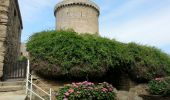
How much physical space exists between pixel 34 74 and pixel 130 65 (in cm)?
413

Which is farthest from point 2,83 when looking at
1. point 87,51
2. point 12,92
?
point 87,51

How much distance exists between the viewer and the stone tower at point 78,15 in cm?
3309

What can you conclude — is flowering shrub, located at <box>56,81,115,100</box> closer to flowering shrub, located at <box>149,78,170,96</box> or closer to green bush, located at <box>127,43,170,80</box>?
flowering shrub, located at <box>149,78,170,96</box>

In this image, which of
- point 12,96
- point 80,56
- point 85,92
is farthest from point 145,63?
point 12,96

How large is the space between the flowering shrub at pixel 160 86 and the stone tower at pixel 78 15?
21454mm

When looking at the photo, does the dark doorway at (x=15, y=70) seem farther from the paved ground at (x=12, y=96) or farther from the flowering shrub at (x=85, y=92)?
the flowering shrub at (x=85, y=92)

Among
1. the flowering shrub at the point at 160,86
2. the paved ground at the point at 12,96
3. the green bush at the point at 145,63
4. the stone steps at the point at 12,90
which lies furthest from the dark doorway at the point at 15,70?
the flowering shrub at the point at 160,86

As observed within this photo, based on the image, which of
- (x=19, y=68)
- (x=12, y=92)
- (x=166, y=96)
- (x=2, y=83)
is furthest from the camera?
(x=19, y=68)

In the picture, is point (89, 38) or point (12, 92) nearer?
point (12, 92)

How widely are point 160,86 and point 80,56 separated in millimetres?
3483

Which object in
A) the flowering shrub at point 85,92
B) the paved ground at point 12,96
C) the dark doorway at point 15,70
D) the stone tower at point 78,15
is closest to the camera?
the paved ground at point 12,96

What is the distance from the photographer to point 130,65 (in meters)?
12.3

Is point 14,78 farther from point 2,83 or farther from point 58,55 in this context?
point 58,55

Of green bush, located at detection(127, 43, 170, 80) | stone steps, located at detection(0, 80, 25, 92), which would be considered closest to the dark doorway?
stone steps, located at detection(0, 80, 25, 92)
